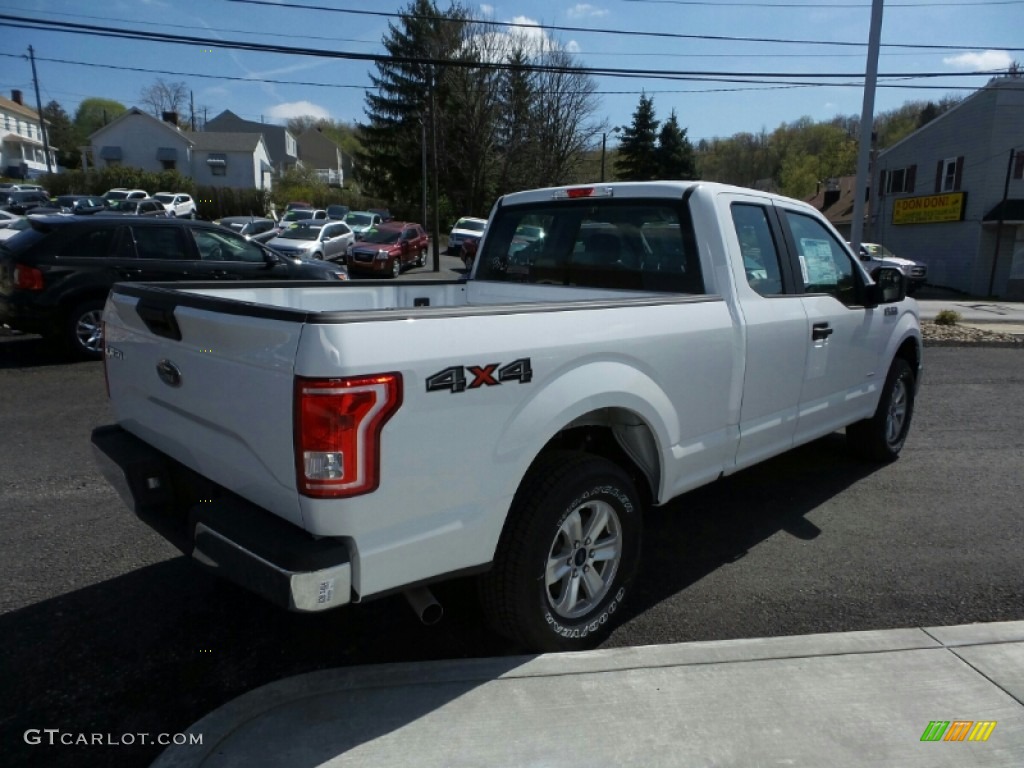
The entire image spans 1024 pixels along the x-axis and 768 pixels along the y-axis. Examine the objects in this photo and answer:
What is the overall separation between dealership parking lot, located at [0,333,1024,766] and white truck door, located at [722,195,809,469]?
73 cm

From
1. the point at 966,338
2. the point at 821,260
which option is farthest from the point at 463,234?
the point at 821,260

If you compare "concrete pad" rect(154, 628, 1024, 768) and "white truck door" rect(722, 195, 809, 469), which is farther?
"white truck door" rect(722, 195, 809, 469)

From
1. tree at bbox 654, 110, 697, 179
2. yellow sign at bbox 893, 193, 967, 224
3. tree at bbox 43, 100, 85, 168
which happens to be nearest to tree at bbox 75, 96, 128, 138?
tree at bbox 43, 100, 85, 168

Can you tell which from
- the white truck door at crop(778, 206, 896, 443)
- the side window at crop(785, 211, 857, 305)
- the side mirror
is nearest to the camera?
the white truck door at crop(778, 206, 896, 443)

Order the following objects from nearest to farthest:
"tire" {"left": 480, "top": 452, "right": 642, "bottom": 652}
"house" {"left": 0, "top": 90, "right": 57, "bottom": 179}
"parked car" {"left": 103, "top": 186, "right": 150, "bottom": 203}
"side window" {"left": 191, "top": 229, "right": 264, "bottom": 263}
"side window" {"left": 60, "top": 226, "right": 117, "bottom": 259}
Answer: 1. "tire" {"left": 480, "top": 452, "right": 642, "bottom": 652}
2. "side window" {"left": 60, "top": 226, "right": 117, "bottom": 259}
3. "side window" {"left": 191, "top": 229, "right": 264, "bottom": 263}
4. "parked car" {"left": 103, "top": 186, "right": 150, "bottom": 203}
5. "house" {"left": 0, "top": 90, "right": 57, "bottom": 179}

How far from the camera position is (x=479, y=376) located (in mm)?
2441

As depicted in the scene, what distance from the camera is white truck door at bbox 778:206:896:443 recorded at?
14.3 ft

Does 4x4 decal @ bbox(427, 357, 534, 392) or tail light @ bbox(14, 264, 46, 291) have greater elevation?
4x4 decal @ bbox(427, 357, 534, 392)

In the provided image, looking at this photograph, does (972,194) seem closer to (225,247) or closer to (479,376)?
(225,247)

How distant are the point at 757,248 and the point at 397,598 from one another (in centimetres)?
271

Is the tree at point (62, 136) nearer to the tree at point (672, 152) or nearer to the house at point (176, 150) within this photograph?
the house at point (176, 150)

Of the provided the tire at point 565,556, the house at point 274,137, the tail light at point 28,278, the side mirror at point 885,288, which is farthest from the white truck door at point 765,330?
the house at point 274,137

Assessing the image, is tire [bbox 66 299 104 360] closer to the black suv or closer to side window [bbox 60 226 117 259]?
the black suv

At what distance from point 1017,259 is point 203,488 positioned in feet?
114
